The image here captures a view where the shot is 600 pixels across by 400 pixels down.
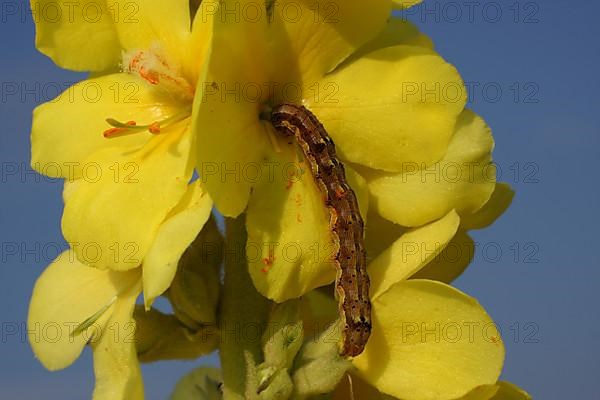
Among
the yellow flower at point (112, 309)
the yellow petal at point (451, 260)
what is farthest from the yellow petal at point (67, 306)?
the yellow petal at point (451, 260)

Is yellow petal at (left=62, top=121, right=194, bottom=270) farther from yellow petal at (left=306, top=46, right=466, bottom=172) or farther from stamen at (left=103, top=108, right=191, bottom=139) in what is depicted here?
yellow petal at (left=306, top=46, right=466, bottom=172)

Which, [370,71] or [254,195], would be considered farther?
[370,71]

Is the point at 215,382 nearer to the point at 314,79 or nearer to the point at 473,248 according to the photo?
the point at 473,248

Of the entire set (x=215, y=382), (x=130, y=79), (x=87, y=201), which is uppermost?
(x=130, y=79)

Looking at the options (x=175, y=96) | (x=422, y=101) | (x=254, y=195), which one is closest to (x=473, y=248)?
(x=422, y=101)

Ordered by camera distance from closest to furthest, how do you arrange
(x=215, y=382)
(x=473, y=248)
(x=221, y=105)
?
(x=221, y=105)
(x=473, y=248)
(x=215, y=382)

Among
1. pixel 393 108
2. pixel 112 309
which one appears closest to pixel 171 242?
pixel 112 309

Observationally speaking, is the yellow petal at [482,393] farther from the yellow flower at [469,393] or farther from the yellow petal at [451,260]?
the yellow petal at [451,260]
